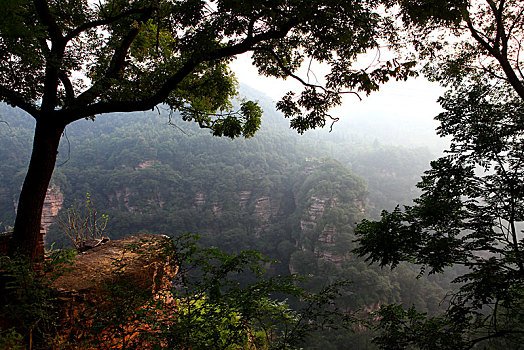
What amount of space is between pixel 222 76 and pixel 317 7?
2244 mm

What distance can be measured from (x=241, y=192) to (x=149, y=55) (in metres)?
49.5

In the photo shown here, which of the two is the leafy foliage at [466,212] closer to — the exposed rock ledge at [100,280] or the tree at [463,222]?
the tree at [463,222]

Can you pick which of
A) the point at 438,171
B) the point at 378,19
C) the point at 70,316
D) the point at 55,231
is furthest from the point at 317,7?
the point at 55,231

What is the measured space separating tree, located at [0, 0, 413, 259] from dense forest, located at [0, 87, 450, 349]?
22515 millimetres

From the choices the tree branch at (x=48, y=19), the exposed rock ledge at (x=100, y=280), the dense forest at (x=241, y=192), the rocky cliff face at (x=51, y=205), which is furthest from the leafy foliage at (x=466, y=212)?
the rocky cliff face at (x=51, y=205)

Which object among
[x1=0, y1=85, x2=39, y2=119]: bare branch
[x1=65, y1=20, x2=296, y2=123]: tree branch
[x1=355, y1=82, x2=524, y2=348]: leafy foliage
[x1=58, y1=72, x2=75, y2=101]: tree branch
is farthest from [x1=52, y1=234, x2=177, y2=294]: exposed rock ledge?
[x1=355, y1=82, x2=524, y2=348]: leafy foliage

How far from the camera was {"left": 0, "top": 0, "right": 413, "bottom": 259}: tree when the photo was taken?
8.84ft

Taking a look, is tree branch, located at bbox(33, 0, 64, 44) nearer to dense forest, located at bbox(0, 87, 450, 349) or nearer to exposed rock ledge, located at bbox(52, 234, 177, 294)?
exposed rock ledge, located at bbox(52, 234, 177, 294)

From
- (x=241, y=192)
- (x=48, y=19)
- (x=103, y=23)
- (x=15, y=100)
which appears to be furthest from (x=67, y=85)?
(x=241, y=192)

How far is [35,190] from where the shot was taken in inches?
124

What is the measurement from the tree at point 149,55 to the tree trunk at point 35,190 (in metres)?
0.01

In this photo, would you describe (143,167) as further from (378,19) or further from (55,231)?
(378,19)

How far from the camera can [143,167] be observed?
5503cm

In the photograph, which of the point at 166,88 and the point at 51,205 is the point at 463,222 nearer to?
the point at 166,88
